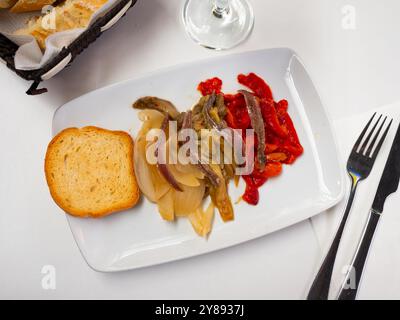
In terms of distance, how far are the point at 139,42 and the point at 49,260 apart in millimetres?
729

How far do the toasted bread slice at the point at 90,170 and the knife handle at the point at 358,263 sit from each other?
0.67 metres

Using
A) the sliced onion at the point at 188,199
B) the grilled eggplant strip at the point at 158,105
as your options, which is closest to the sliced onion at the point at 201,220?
the sliced onion at the point at 188,199

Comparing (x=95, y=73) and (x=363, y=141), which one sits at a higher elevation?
(x=95, y=73)

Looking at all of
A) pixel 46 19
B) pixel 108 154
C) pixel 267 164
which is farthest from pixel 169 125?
pixel 46 19

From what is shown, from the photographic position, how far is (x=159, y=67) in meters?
1.40

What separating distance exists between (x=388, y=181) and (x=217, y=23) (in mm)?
724

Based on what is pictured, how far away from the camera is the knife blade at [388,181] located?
4.38ft

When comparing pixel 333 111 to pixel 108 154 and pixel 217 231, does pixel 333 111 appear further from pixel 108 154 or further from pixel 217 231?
pixel 108 154

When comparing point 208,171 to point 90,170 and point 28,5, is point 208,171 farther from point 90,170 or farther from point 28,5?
point 28,5

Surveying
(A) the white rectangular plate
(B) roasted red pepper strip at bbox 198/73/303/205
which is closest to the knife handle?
(A) the white rectangular plate

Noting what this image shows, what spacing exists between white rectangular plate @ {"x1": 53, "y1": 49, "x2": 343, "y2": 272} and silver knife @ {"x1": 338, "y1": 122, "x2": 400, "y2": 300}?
147 mm

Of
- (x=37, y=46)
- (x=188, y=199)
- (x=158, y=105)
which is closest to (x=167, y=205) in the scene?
(x=188, y=199)

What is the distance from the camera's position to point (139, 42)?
4.61 ft

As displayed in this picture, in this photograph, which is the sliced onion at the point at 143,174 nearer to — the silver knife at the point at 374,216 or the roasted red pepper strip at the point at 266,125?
the roasted red pepper strip at the point at 266,125
